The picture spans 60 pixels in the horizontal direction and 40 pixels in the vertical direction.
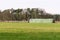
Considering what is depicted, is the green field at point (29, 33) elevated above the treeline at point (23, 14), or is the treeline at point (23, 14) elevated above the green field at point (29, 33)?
the green field at point (29, 33)

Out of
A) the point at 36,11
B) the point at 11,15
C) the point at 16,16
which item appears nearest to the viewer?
the point at 16,16

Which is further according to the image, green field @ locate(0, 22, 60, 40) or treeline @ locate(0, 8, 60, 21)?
treeline @ locate(0, 8, 60, 21)

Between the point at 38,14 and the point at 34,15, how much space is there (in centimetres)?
488

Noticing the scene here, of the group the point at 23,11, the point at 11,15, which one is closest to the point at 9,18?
the point at 11,15

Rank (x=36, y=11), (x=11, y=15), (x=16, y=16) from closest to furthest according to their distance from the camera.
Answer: (x=16, y=16) < (x=11, y=15) < (x=36, y=11)

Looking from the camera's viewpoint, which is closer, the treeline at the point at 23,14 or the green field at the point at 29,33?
the green field at the point at 29,33

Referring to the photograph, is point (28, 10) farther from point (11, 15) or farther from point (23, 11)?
point (11, 15)

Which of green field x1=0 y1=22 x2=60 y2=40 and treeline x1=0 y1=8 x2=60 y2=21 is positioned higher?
green field x1=0 y1=22 x2=60 y2=40

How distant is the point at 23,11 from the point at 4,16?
10.4m

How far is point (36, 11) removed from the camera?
4254 inches

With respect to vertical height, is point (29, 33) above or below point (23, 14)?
above

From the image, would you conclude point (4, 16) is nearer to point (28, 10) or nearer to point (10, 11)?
point (10, 11)

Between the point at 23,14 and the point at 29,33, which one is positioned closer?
the point at 29,33

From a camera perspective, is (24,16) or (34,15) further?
(34,15)
